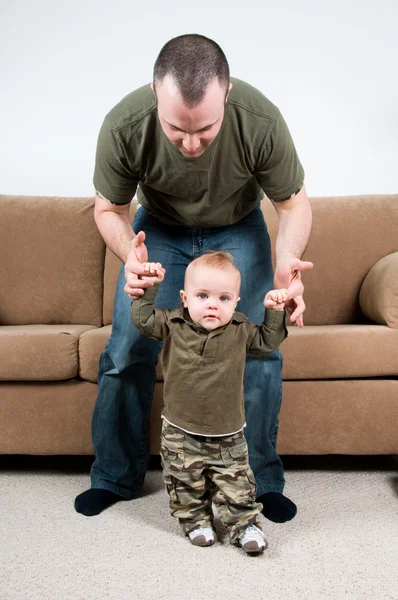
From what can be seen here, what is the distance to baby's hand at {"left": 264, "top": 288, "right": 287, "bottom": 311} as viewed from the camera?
1456mm

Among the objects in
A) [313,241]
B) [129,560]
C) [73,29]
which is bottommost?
[129,560]

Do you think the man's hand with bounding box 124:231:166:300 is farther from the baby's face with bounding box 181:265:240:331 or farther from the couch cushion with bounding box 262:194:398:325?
the couch cushion with bounding box 262:194:398:325

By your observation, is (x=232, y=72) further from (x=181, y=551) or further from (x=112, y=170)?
(x=181, y=551)

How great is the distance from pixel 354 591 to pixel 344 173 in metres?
2.11

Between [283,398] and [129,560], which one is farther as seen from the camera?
[283,398]

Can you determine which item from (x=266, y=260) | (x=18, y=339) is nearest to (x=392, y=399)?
(x=266, y=260)

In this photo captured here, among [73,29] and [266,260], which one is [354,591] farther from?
[73,29]

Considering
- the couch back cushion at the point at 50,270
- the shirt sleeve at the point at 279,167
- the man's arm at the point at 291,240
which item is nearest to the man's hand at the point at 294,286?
the man's arm at the point at 291,240

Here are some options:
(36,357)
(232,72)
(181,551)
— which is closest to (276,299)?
(181,551)

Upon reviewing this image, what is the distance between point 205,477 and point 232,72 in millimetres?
2021

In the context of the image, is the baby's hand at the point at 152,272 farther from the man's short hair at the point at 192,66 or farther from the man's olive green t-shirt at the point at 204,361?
the man's short hair at the point at 192,66

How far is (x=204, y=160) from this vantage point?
1544 millimetres

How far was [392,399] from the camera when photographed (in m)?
1.91

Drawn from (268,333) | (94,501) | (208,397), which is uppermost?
(268,333)
